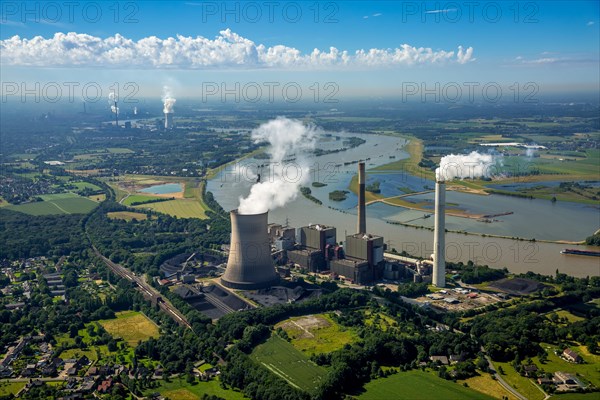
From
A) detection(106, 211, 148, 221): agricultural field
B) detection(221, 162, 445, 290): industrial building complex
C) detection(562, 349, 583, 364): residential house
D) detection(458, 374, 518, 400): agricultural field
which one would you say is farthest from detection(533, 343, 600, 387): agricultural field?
detection(106, 211, 148, 221): agricultural field

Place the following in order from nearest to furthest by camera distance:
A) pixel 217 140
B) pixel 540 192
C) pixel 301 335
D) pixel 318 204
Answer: pixel 301 335
pixel 318 204
pixel 540 192
pixel 217 140

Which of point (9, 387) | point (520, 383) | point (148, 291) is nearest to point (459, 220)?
point (148, 291)

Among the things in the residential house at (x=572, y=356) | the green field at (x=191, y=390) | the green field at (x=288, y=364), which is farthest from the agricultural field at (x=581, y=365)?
the green field at (x=191, y=390)

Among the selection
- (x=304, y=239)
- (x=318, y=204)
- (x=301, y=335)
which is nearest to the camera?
(x=301, y=335)

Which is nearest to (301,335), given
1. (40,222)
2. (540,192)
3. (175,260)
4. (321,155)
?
(175,260)

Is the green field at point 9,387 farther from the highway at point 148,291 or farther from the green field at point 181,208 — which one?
the green field at point 181,208

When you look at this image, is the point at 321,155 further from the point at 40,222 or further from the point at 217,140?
the point at 40,222

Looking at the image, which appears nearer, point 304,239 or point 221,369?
point 221,369

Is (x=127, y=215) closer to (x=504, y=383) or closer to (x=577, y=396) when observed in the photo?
(x=504, y=383)
